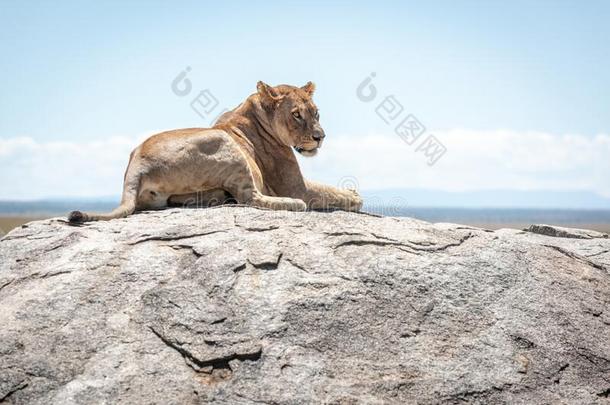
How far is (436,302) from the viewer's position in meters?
7.72

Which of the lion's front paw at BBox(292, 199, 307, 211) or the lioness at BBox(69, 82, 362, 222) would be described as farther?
the lion's front paw at BBox(292, 199, 307, 211)

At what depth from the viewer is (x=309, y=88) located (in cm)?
1132

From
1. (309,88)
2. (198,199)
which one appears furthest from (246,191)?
(309,88)

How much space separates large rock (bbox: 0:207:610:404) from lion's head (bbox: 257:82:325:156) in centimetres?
217

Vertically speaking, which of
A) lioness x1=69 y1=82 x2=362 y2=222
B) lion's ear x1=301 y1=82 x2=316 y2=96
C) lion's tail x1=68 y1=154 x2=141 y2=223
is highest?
lion's ear x1=301 y1=82 x2=316 y2=96

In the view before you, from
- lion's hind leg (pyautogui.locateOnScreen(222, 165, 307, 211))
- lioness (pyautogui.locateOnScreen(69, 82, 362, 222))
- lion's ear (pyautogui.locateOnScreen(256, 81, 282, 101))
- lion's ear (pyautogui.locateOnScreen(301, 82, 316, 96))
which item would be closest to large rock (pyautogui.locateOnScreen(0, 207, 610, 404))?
lioness (pyautogui.locateOnScreen(69, 82, 362, 222))

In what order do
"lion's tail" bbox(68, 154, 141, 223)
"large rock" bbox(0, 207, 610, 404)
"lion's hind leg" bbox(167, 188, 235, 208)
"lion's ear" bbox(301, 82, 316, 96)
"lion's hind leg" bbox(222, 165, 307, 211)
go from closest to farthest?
"large rock" bbox(0, 207, 610, 404) → "lion's tail" bbox(68, 154, 141, 223) → "lion's hind leg" bbox(222, 165, 307, 211) → "lion's hind leg" bbox(167, 188, 235, 208) → "lion's ear" bbox(301, 82, 316, 96)

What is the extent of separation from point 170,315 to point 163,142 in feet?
9.91

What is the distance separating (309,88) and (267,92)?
2.65 feet

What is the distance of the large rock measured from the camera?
686cm

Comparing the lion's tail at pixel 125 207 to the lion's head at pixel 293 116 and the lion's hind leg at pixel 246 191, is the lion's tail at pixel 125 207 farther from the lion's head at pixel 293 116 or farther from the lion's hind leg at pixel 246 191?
the lion's head at pixel 293 116

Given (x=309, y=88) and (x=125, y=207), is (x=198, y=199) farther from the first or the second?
(x=309, y=88)

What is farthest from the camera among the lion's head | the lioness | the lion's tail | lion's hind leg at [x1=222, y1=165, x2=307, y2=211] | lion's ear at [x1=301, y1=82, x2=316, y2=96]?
lion's ear at [x1=301, y1=82, x2=316, y2=96]

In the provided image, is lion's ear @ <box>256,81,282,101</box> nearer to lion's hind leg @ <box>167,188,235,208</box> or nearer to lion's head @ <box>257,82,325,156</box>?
lion's head @ <box>257,82,325,156</box>
